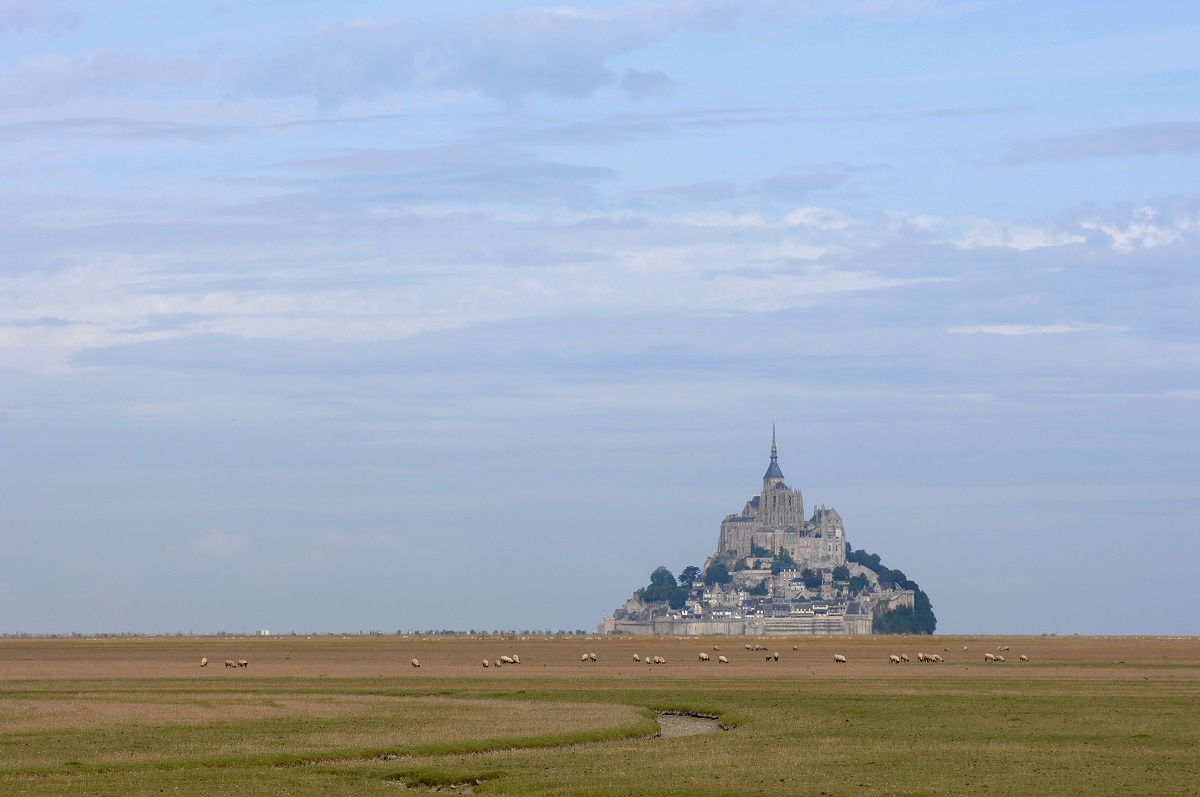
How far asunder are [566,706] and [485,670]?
46199mm

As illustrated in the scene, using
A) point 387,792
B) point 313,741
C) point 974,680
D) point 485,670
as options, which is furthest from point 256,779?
point 485,670

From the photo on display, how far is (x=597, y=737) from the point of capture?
5725 centimetres

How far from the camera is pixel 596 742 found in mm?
56000

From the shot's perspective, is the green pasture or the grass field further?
the grass field

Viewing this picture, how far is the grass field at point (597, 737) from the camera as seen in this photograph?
42.8 meters

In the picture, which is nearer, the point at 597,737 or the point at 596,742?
the point at 596,742

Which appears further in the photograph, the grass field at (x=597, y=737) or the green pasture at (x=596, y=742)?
the grass field at (x=597, y=737)

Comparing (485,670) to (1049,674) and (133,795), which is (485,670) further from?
(133,795)

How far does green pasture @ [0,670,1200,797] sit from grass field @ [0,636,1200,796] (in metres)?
0.14

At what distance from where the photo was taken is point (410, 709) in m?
69.1

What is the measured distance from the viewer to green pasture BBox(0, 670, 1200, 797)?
140 feet

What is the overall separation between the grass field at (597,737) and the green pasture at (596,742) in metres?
0.14

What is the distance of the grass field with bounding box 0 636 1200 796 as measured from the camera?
4284cm

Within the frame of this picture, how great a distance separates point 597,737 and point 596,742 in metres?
1.25
